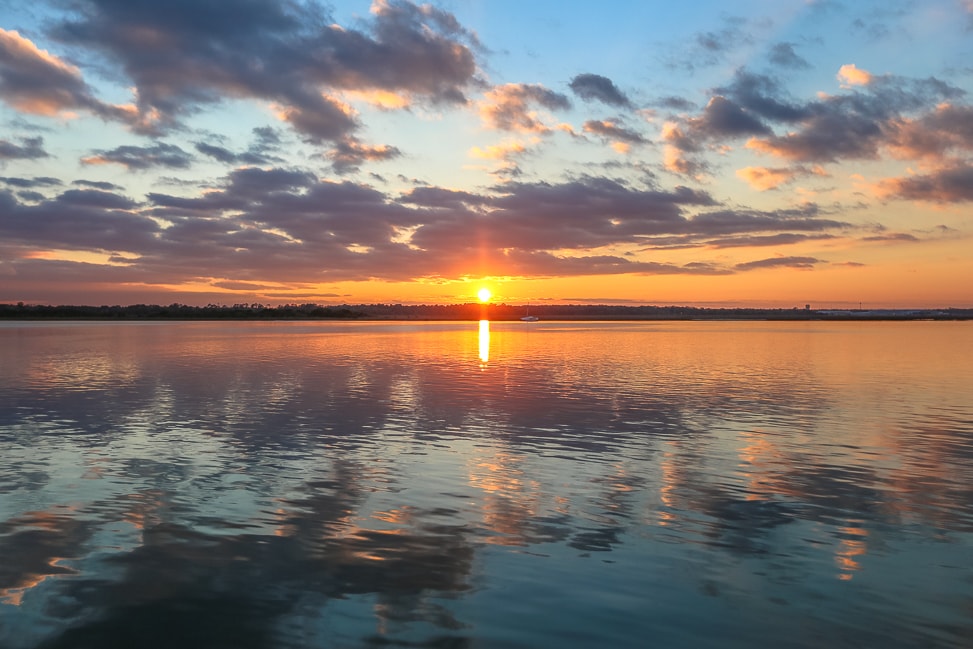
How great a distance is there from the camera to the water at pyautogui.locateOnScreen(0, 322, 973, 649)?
10.7 metres

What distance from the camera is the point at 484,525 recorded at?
1560 cm

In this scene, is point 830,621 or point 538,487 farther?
point 538,487

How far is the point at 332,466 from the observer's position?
21.5 metres

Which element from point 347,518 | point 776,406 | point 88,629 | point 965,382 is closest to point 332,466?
point 347,518

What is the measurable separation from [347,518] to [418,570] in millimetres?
3790

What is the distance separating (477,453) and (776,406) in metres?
18.9

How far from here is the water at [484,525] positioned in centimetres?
1069

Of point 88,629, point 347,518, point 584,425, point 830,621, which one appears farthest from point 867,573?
point 584,425

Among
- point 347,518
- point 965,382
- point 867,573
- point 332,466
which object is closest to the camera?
point 867,573

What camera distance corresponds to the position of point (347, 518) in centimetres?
1606

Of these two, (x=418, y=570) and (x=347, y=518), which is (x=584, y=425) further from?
(x=418, y=570)

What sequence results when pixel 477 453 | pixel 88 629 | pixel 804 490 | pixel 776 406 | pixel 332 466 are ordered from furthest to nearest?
1. pixel 776 406
2. pixel 477 453
3. pixel 332 466
4. pixel 804 490
5. pixel 88 629

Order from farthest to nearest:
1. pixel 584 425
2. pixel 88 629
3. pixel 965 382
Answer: pixel 965 382
pixel 584 425
pixel 88 629

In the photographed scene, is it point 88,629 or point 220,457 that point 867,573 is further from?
point 220,457
